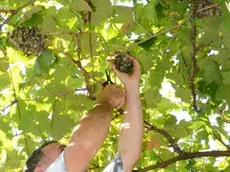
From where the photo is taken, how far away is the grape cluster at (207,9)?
7.82 feet

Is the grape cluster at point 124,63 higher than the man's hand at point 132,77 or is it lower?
higher

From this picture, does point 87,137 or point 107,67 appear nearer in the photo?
point 87,137

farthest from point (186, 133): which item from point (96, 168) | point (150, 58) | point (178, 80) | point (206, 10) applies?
point (206, 10)

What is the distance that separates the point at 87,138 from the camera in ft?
7.22

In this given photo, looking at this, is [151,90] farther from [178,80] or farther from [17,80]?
[17,80]

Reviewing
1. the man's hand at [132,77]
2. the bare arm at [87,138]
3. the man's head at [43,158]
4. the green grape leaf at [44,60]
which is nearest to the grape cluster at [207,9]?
the man's hand at [132,77]

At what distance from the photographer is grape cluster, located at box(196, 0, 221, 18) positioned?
2385mm

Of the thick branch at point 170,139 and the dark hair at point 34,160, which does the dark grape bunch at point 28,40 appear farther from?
the thick branch at point 170,139

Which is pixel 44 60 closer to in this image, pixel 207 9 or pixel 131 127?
pixel 131 127

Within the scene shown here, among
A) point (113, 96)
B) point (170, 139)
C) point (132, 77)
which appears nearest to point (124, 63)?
point (132, 77)

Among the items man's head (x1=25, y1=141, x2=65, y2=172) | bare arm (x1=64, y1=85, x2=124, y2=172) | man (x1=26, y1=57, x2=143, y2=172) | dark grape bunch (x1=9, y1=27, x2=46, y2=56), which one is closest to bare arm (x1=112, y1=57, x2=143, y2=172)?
man (x1=26, y1=57, x2=143, y2=172)

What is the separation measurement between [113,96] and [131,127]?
8.2 inches

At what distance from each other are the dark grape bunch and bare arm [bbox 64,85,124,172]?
50 cm

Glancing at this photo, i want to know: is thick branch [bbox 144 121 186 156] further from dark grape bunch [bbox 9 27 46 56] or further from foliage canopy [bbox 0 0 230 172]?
dark grape bunch [bbox 9 27 46 56]
